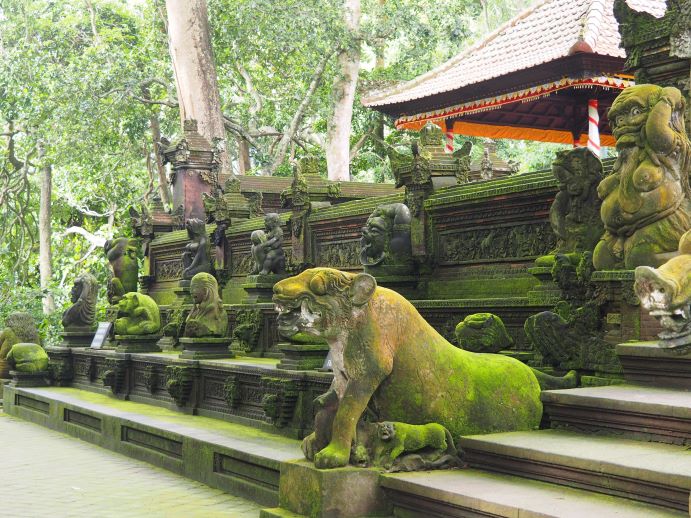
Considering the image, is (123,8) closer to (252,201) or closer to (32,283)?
(32,283)

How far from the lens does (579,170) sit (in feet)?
25.0

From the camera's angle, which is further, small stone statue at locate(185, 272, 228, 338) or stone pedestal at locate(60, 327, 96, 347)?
stone pedestal at locate(60, 327, 96, 347)

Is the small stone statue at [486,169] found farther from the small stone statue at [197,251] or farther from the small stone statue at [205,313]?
the small stone statue at [205,313]

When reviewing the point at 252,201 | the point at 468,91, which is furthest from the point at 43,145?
the point at 468,91

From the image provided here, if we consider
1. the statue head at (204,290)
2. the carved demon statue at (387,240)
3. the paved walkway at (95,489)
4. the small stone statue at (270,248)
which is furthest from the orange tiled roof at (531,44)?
the paved walkway at (95,489)

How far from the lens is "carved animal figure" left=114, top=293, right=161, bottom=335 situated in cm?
1348

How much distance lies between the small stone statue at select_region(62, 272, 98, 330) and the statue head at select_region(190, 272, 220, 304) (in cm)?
454

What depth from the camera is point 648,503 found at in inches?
169

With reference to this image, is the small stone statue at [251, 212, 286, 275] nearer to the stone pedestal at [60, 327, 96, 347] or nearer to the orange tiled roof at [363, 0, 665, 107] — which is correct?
the stone pedestal at [60, 327, 96, 347]

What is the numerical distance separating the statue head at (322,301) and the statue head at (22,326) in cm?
1248

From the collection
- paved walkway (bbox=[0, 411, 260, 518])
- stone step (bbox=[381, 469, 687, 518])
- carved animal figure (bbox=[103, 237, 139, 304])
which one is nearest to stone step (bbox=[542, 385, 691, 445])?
stone step (bbox=[381, 469, 687, 518])

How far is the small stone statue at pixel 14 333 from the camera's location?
55.3ft

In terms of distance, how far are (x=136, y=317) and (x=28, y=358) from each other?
9.39 ft

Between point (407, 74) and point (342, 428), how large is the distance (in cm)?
2191
